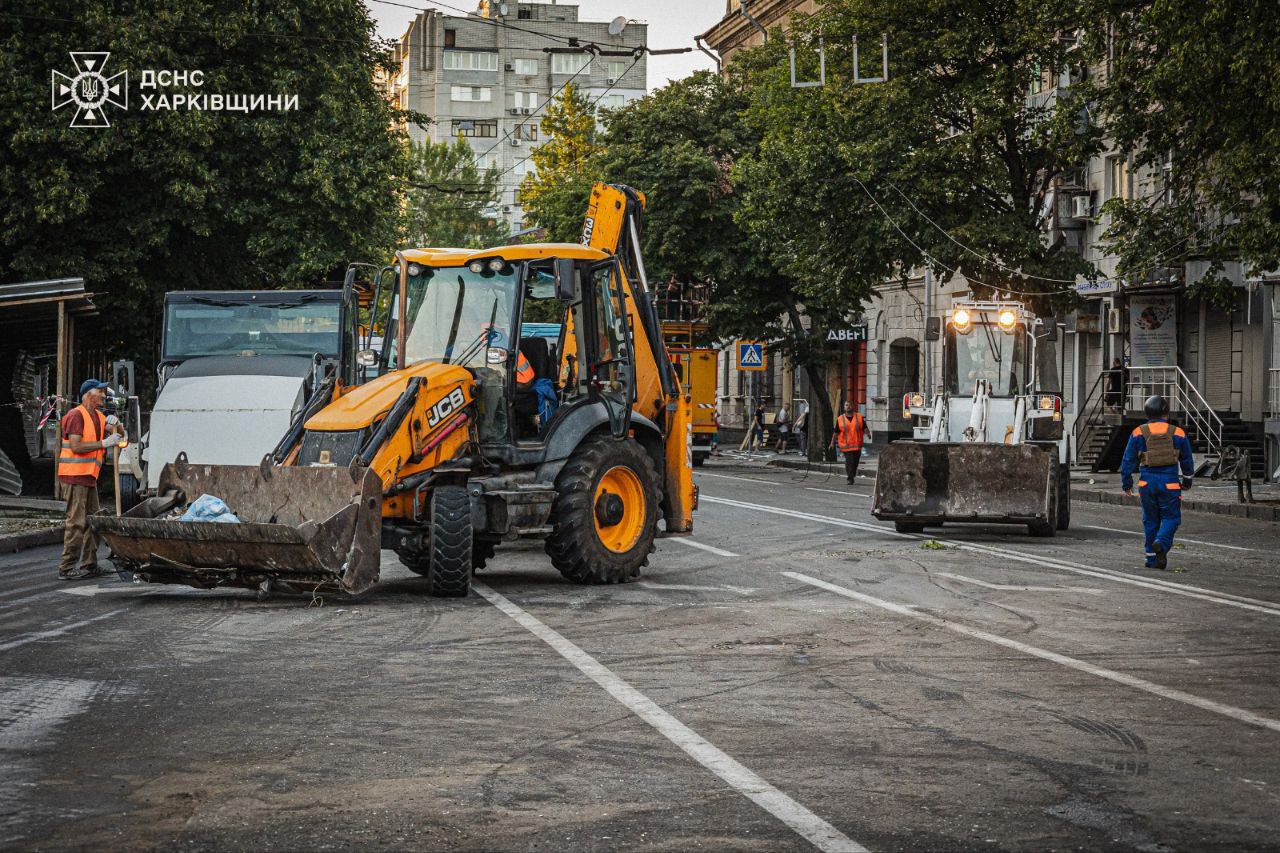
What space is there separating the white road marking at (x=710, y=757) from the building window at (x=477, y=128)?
346ft

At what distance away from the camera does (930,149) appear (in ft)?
105

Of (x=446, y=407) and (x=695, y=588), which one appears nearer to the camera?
(x=446, y=407)

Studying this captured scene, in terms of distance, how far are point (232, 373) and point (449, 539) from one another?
9.44 m

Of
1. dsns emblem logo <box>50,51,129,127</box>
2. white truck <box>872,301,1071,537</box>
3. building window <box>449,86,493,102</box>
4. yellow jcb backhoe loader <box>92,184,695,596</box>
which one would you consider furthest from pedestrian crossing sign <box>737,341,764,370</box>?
building window <box>449,86,493,102</box>

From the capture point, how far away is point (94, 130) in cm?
2975

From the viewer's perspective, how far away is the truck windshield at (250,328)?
22.5 meters

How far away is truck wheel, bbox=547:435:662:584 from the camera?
13945mm

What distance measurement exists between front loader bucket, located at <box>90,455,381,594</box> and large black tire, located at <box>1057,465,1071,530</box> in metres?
11.5

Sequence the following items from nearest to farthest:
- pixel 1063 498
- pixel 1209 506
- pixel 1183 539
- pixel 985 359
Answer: pixel 1183 539
pixel 1063 498
pixel 985 359
pixel 1209 506

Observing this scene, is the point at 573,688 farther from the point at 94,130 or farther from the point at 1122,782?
the point at 94,130

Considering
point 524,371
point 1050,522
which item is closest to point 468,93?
point 1050,522

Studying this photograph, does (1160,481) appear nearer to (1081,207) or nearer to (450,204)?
(1081,207)

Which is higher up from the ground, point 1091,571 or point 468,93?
point 468,93

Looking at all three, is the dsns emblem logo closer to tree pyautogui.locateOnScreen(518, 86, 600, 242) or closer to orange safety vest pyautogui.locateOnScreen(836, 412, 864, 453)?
orange safety vest pyautogui.locateOnScreen(836, 412, 864, 453)
